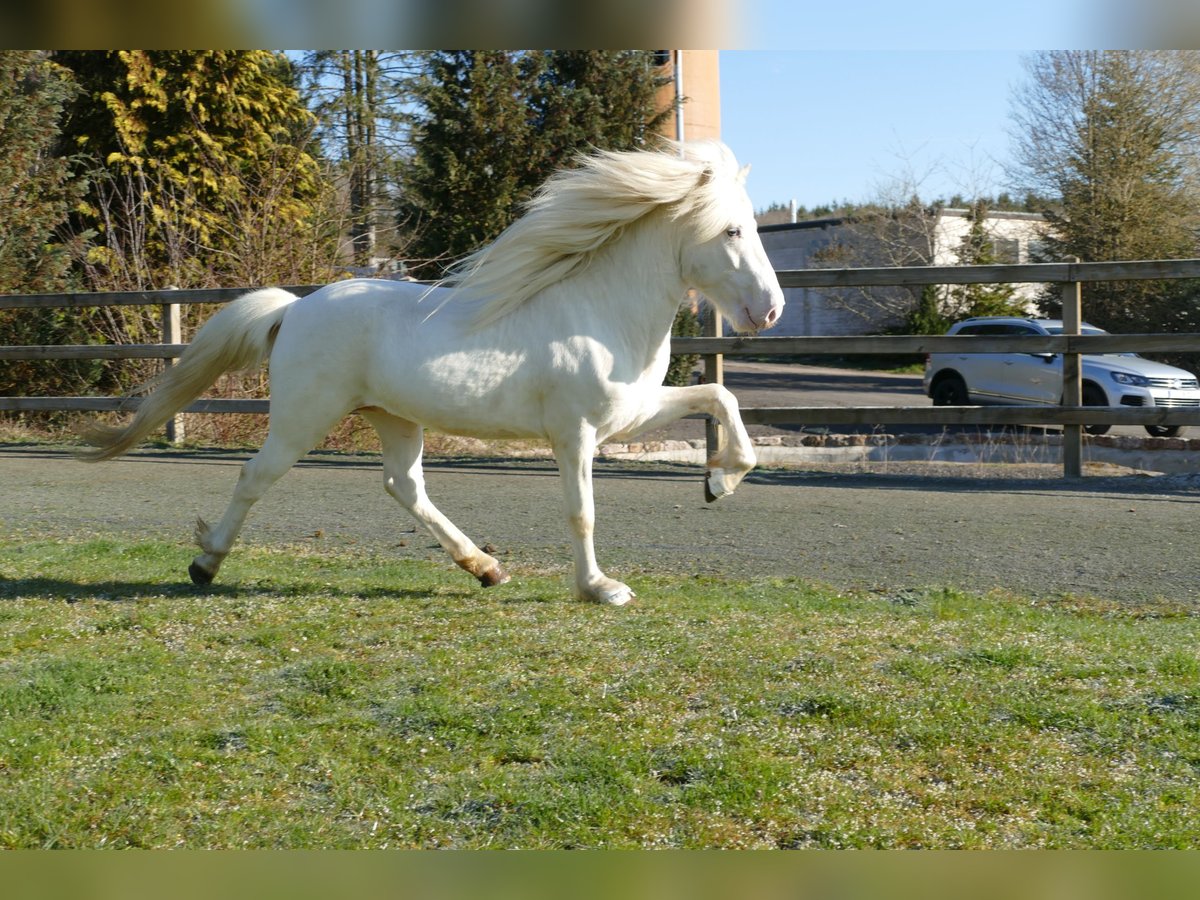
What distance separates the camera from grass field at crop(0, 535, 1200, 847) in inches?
135

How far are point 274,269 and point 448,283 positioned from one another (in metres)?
9.33

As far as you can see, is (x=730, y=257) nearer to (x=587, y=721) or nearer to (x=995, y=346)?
(x=587, y=721)

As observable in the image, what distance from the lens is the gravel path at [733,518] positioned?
23.7ft

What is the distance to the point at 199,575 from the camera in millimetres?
6289

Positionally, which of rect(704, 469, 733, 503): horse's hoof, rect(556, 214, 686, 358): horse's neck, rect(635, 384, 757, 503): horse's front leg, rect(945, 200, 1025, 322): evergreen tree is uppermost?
rect(945, 200, 1025, 322): evergreen tree

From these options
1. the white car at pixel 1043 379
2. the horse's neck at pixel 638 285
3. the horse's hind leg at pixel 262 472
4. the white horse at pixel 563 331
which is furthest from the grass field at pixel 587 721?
the white car at pixel 1043 379

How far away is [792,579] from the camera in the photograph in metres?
6.88

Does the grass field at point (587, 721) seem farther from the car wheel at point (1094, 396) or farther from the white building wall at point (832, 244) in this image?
the white building wall at point (832, 244)

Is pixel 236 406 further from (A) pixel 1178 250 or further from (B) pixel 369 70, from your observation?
(A) pixel 1178 250

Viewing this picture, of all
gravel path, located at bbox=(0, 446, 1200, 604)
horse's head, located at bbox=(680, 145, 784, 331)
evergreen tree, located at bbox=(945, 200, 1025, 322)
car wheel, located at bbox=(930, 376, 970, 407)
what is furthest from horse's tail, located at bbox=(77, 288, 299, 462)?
evergreen tree, located at bbox=(945, 200, 1025, 322)

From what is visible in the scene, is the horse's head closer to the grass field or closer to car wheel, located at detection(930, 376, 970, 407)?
the grass field

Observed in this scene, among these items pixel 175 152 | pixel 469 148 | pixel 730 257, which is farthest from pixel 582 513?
pixel 469 148

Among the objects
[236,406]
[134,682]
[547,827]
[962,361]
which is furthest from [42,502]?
[962,361]

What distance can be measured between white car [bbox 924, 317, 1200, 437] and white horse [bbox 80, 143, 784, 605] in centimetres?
1339
